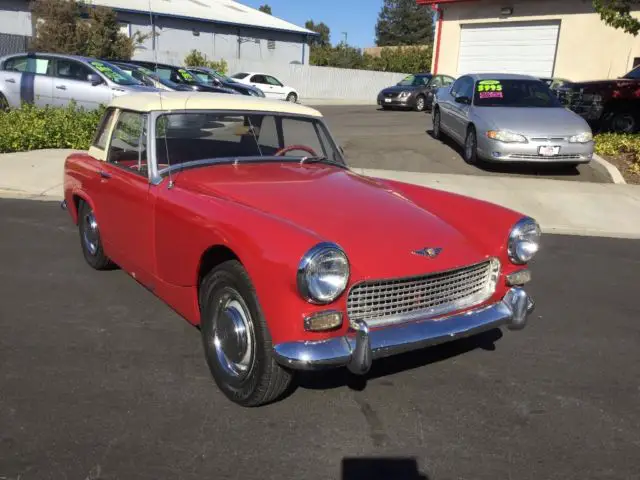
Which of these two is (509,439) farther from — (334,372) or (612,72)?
(612,72)

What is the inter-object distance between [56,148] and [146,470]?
31.5 ft

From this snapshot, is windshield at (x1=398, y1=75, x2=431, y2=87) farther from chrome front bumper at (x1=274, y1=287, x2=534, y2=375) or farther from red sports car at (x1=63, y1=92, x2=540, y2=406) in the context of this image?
chrome front bumper at (x1=274, y1=287, x2=534, y2=375)

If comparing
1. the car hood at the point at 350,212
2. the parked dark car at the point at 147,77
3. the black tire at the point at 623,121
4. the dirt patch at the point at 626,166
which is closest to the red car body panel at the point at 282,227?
the car hood at the point at 350,212

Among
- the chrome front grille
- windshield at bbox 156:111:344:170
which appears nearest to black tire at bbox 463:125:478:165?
Result: windshield at bbox 156:111:344:170

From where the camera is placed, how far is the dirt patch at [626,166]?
10.2 m

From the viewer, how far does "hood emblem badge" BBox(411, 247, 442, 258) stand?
302 cm

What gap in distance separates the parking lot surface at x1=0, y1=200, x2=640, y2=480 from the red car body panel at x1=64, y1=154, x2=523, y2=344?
1.53 ft

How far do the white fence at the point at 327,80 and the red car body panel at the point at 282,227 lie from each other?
30.8 metres

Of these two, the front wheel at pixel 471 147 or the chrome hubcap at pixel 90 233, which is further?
the front wheel at pixel 471 147

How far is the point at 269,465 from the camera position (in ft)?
8.63

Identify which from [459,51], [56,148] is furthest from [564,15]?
[56,148]

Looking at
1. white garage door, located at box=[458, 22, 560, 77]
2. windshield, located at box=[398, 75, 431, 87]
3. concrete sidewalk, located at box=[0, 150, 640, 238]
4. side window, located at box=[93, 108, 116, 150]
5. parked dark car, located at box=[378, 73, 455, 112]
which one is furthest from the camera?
windshield, located at box=[398, 75, 431, 87]

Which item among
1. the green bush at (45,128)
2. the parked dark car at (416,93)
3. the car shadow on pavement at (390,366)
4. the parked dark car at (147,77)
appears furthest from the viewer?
the parked dark car at (416,93)

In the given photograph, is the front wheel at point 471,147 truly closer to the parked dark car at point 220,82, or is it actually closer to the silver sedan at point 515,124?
the silver sedan at point 515,124
